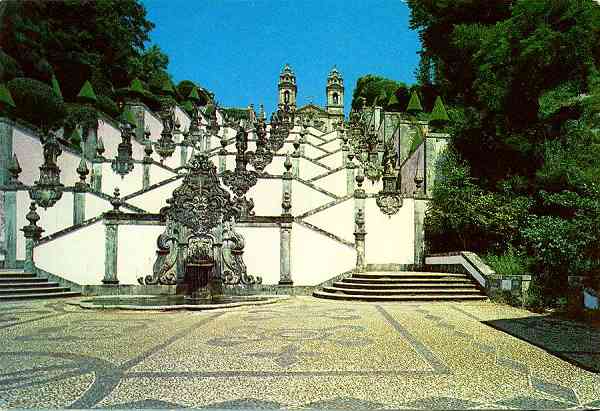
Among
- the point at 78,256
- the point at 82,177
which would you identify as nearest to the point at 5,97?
the point at 82,177

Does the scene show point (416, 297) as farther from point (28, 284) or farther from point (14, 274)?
point (14, 274)

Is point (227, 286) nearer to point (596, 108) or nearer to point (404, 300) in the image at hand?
point (404, 300)

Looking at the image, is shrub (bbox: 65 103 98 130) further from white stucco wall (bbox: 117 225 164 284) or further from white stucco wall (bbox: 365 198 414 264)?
white stucco wall (bbox: 365 198 414 264)

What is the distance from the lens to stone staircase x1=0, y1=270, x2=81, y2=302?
1459 cm

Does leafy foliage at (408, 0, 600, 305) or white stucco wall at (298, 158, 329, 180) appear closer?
leafy foliage at (408, 0, 600, 305)

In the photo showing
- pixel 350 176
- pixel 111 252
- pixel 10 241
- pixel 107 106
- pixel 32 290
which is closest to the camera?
pixel 32 290

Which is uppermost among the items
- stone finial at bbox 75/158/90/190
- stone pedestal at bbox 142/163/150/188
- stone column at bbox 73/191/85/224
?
stone pedestal at bbox 142/163/150/188

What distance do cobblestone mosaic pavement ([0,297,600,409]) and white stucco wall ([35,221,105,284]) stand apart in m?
6.33

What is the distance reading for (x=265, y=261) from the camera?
16.4 m

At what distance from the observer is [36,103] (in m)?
27.2

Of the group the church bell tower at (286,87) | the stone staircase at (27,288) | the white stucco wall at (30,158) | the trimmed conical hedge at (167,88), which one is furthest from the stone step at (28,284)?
the church bell tower at (286,87)

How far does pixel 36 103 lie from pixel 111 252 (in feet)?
50.9

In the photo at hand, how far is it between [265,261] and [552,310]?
8530 millimetres

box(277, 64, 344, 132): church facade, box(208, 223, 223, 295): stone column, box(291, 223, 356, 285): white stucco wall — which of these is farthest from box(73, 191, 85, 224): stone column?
box(277, 64, 344, 132): church facade
